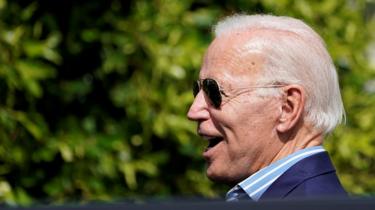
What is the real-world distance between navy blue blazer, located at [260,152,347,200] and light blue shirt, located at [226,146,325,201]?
0.02 metres

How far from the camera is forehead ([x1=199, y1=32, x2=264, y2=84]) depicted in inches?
129

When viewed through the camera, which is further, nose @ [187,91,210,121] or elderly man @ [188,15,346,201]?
nose @ [187,91,210,121]

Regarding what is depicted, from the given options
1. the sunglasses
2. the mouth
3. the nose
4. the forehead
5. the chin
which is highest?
the forehead

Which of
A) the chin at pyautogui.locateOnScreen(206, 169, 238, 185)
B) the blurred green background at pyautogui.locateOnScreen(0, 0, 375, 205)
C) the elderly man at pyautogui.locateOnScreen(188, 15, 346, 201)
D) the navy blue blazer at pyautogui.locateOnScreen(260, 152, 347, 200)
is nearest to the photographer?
the navy blue blazer at pyautogui.locateOnScreen(260, 152, 347, 200)

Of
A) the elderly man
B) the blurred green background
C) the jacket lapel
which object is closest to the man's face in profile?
the elderly man

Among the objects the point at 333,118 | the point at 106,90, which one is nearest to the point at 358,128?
the point at 106,90

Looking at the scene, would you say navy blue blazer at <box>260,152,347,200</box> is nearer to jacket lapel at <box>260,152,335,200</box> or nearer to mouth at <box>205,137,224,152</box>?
jacket lapel at <box>260,152,335,200</box>

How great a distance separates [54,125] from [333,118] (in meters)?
1.98

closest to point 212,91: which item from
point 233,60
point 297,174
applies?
point 233,60

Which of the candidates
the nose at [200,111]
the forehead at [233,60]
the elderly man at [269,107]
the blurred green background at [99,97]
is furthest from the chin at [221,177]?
the blurred green background at [99,97]

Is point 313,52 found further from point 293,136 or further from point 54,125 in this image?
point 54,125

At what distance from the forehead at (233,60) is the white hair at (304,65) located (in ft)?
0.07

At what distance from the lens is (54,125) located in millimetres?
5023

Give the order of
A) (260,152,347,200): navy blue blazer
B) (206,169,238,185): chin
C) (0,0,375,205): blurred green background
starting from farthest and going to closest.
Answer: (0,0,375,205): blurred green background, (206,169,238,185): chin, (260,152,347,200): navy blue blazer
